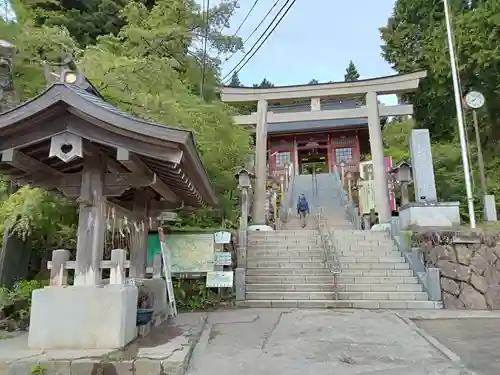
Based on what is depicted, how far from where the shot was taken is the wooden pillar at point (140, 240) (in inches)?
293

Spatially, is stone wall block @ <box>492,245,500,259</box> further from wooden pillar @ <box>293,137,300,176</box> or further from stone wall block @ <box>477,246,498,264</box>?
wooden pillar @ <box>293,137,300,176</box>

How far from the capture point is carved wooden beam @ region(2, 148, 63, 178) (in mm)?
4996

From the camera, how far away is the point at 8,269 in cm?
873

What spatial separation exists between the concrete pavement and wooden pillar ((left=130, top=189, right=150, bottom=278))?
170cm

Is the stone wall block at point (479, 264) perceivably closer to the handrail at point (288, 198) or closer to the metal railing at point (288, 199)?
the metal railing at point (288, 199)

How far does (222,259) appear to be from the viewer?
9930 millimetres

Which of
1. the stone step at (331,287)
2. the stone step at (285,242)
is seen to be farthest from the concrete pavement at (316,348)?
the stone step at (285,242)

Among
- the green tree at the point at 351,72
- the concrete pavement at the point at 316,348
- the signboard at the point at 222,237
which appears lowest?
the concrete pavement at the point at 316,348

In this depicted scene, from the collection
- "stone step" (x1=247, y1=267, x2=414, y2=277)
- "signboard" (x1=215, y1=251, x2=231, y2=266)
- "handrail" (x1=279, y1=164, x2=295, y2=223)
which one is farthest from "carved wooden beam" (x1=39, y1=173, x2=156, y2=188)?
"handrail" (x1=279, y1=164, x2=295, y2=223)

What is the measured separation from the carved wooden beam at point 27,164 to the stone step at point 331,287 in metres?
6.08

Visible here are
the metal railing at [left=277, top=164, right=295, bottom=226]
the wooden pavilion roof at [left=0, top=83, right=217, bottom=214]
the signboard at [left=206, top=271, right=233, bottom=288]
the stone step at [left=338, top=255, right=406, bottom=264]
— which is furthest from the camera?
the metal railing at [left=277, top=164, right=295, bottom=226]

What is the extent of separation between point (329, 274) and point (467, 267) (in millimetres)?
3377

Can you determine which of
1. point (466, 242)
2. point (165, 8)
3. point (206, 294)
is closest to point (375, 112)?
point (466, 242)

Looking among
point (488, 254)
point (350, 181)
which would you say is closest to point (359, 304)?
point (488, 254)
